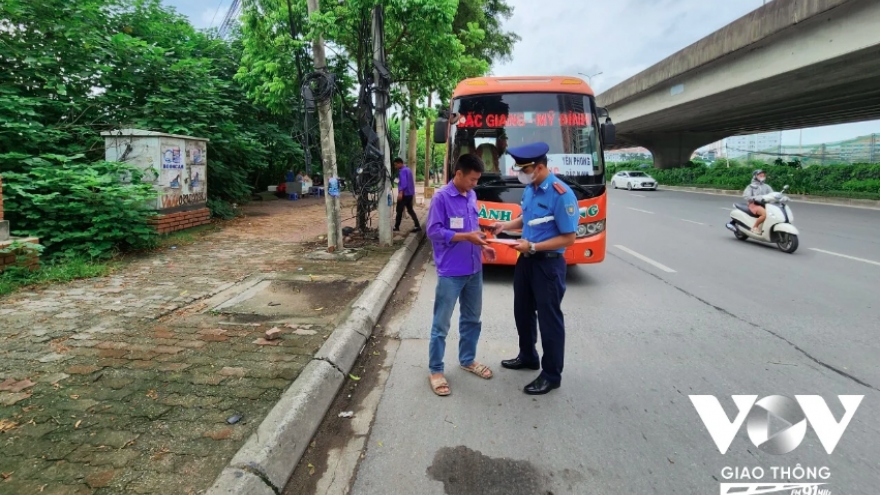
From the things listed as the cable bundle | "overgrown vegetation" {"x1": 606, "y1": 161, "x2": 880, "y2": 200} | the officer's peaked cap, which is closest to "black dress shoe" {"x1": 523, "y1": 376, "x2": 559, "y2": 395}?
the officer's peaked cap

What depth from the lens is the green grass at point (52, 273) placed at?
557 centimetres

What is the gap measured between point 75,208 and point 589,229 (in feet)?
23.2

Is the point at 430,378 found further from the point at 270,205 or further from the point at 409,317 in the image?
the point at 270,205

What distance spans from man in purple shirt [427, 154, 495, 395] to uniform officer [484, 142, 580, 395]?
24cm

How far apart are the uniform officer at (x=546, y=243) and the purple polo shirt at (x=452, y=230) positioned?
0.25 meters

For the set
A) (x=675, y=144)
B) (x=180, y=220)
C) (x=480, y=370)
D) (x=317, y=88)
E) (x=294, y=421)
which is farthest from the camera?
(x=675, y=144)

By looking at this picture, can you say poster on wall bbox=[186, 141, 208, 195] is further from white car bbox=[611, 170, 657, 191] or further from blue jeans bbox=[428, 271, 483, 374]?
white car bbox=[611, 170, 657, 191]

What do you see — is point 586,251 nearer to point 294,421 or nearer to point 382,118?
point 382,118

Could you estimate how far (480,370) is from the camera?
3787mm

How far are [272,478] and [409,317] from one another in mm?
2939

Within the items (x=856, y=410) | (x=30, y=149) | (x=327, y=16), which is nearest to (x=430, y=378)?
(x=856, y=410)

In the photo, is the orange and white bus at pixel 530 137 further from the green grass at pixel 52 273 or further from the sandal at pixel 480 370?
the green grass at pixel 52 273

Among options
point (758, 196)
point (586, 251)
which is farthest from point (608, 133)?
point (758, 196)
